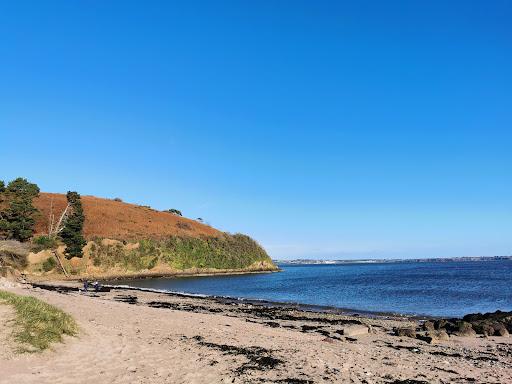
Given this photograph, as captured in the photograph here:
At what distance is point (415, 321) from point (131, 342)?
22.2 meters

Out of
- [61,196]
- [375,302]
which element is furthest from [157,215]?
[375,302]

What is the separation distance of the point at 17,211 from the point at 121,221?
41.3m

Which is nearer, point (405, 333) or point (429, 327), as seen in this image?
point (405, 333)

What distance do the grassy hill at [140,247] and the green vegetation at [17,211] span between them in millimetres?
6586

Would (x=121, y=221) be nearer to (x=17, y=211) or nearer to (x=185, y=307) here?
(x=17, y=211)

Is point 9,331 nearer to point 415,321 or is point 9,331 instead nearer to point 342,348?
point 342,348

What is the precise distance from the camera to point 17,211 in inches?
2766

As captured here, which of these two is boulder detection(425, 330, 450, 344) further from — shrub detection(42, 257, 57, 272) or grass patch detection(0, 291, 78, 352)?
shrub detection(42, 257, 57, 272)

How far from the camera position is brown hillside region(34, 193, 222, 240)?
10075 cm

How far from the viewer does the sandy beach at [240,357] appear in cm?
1223

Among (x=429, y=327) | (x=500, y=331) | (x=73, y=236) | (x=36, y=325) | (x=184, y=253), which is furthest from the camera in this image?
(x=184, y=253)

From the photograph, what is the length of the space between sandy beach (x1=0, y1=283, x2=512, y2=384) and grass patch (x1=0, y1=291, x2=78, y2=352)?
0.38 metres

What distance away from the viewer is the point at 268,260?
14200cm

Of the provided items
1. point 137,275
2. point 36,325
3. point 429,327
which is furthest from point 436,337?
point 137,275
